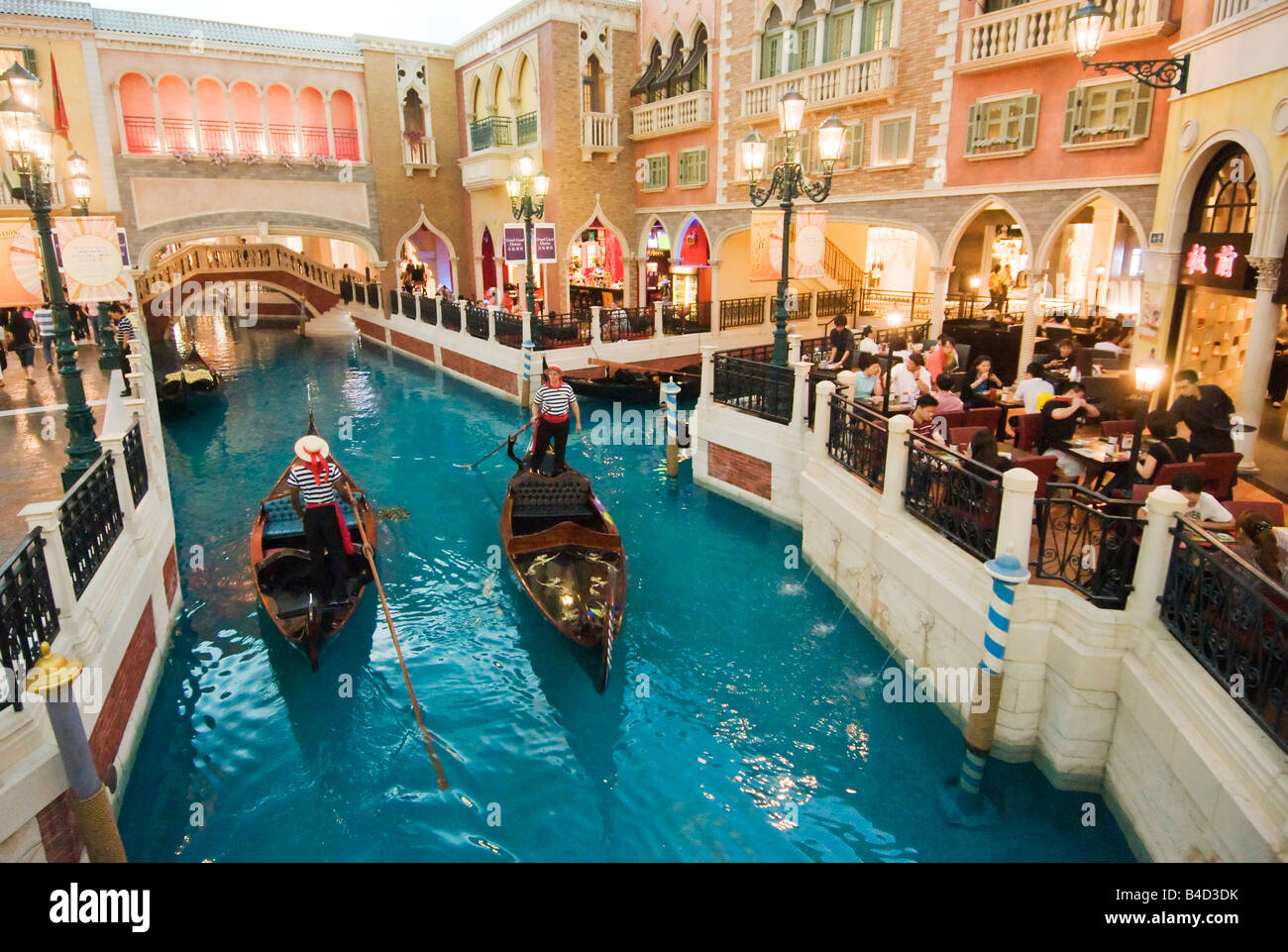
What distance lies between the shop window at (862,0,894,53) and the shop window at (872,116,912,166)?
1.20 m

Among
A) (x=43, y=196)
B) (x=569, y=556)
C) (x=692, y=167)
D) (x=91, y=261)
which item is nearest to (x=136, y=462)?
(x=43, y=196)

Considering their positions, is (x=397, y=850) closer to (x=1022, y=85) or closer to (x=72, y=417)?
(x=72, y=417)

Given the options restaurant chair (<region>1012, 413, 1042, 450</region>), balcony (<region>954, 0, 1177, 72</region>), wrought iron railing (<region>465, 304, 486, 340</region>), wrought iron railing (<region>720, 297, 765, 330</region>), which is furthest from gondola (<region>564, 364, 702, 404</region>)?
restaurant chair (<region>1012, 413, 1042, 450</region>)

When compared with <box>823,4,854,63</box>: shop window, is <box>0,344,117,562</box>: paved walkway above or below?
below

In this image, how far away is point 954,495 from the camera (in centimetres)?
581

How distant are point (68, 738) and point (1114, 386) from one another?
30.6 ft

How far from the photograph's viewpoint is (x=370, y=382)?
18.3 m

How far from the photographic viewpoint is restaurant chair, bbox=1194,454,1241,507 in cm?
A: 591

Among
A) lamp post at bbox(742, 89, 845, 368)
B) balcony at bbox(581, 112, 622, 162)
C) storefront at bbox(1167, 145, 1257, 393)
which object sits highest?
balcony at bbox(581, 112, 622, 162)

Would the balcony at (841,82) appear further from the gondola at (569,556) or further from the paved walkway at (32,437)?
the paved walkway at (32,437)

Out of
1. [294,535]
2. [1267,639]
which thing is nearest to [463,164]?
[294,535]

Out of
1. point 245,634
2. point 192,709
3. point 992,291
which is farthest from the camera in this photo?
point 992,291

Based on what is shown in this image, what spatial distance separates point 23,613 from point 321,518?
2.44 metres

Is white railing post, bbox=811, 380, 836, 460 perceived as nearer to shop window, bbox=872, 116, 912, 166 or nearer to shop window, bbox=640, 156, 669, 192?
shop window, bbox=872, 116, 912, 166
